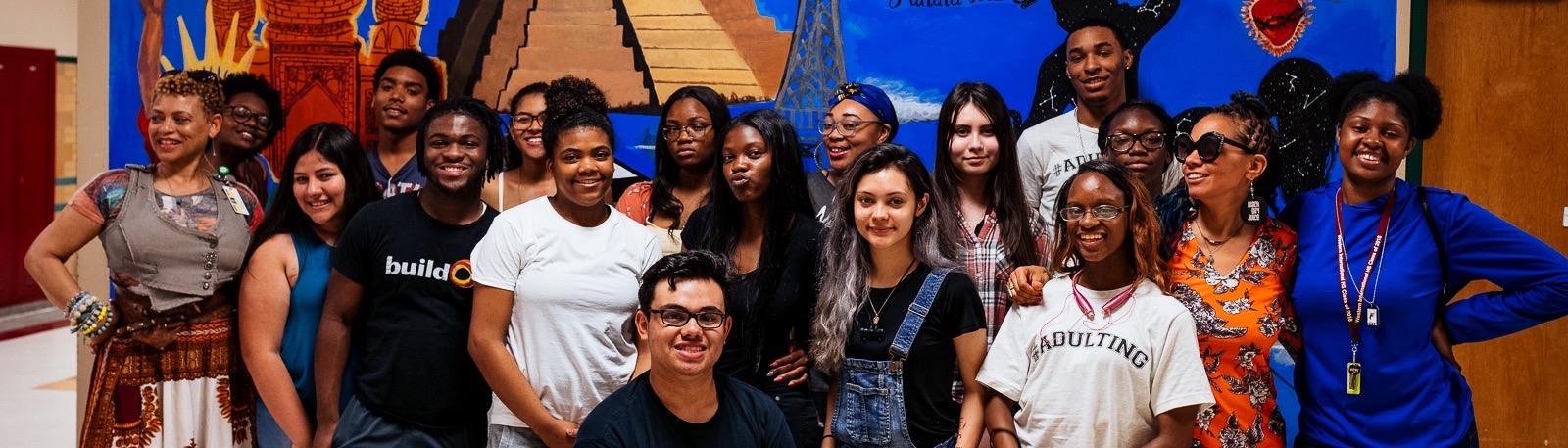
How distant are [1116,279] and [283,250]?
107 inches

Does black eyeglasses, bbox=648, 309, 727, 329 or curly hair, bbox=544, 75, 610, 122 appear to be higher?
curly hair, bbox=544, 75, 610, 122

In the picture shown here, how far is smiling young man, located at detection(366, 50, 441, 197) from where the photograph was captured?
191 inches

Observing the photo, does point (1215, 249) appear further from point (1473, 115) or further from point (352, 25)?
point (352, 25)

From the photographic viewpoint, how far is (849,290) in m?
3.18

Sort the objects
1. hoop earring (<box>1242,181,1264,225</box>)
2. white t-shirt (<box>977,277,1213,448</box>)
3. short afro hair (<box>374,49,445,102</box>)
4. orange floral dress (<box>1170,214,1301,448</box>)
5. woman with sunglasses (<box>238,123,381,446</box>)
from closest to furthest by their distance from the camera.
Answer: white t-shirt (<box>977,277,1213,448</box>), orange floral dress (<box>1170,214,1301,448</box>), hoop earring (<box>1242,181,1264,225</box>), woman with sunglasses (<box>238,123,381,446</box>), short afro hair (<box>374,49,445,102</box>)

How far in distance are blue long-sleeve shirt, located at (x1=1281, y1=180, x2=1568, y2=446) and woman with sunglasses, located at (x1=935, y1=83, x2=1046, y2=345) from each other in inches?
31.9

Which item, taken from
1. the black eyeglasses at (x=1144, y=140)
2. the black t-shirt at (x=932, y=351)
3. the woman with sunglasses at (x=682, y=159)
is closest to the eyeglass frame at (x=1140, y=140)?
the black eyeglasses at (x=1144, y=140)

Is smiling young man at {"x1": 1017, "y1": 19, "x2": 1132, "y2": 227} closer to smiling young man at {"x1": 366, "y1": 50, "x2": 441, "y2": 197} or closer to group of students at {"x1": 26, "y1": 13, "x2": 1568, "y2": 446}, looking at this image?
group of students at {"x1": 26, "y1": 13, "x2": 1568, "y2": 446}

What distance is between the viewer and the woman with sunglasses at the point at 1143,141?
144 inches

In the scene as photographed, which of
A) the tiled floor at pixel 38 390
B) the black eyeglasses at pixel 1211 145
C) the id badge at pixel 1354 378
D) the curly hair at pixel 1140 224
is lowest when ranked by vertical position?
the tiled floor at pixel 38 390

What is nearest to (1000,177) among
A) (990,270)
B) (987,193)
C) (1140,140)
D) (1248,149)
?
(987,193)

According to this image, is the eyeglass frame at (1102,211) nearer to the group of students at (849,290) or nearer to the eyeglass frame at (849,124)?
the group of students at (849,290)

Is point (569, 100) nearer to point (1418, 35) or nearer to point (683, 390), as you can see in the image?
point (683, 390)

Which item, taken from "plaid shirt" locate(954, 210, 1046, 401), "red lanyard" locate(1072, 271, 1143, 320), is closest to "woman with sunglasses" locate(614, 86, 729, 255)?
"plaid shirt" locate(954, 210, 1046, 401)
